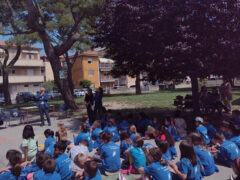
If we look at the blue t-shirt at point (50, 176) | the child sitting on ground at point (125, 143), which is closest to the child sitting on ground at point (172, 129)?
the child sitting on ground at point (125, 143)

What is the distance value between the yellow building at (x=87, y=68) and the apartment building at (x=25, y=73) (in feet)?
29.2

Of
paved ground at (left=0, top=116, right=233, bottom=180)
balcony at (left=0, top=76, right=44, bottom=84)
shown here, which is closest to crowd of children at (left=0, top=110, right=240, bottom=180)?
paved ground at (left=0, top=116, right=233, bottom=180)

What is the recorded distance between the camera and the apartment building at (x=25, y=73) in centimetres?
4026

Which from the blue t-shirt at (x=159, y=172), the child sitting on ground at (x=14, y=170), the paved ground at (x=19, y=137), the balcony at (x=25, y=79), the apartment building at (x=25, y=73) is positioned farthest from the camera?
the apartment building at (x=25, y=73)

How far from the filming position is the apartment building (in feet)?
132

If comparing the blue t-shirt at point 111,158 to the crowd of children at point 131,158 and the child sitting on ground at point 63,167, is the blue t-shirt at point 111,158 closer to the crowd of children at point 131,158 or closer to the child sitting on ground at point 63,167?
the crowd of children at point 131,158

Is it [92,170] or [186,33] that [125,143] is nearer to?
[92,170]

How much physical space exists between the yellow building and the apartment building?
889 centimetres

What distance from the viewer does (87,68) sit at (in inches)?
1961

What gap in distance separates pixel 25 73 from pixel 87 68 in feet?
45.7

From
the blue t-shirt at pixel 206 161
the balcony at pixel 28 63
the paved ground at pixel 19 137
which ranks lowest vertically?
the paved ground at pixel 19 137

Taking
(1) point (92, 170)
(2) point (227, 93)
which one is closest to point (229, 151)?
(1) point (92, 170)

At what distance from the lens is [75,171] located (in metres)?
4.16

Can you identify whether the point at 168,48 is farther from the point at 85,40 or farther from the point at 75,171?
the point at 85,40
